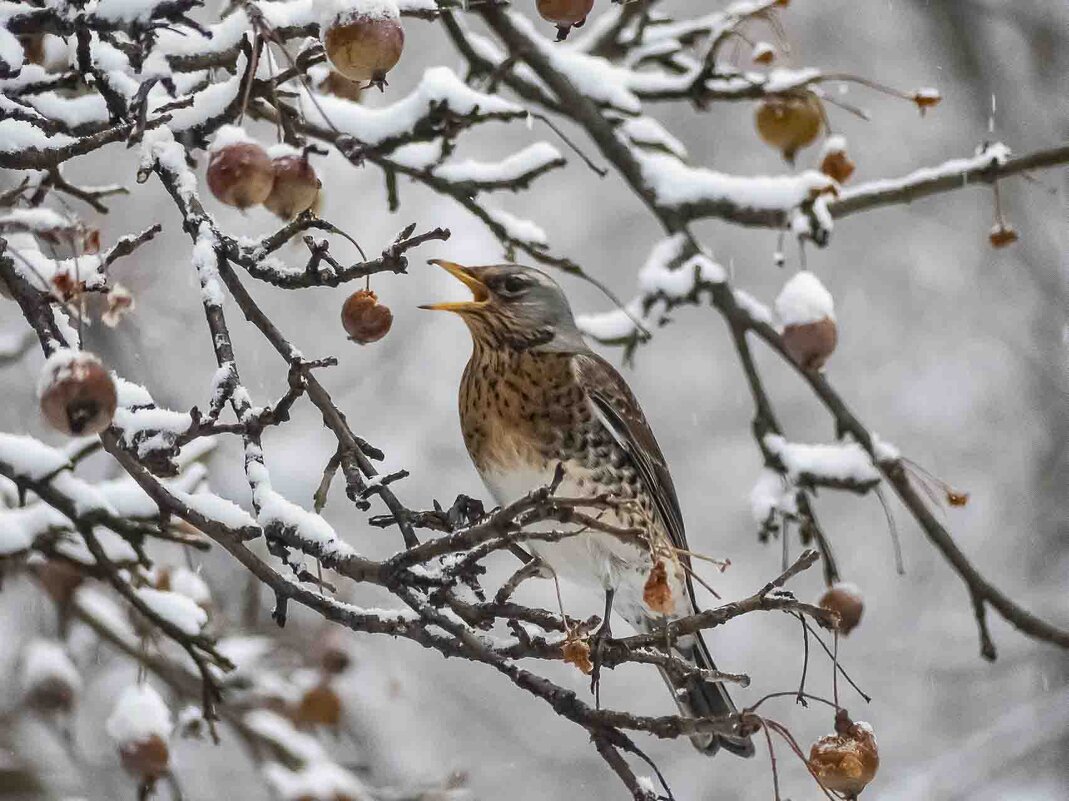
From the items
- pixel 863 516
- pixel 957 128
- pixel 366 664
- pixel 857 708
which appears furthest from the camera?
pixel 863 516

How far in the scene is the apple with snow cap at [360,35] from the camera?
2.06m

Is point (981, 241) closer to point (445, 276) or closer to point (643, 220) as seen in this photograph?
point (643, 220)

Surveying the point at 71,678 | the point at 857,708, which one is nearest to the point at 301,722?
the point at 71,678

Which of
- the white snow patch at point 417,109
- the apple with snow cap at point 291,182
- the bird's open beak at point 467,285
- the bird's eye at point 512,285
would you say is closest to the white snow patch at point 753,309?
the bird's eye at point 512,285

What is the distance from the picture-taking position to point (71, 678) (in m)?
3.61

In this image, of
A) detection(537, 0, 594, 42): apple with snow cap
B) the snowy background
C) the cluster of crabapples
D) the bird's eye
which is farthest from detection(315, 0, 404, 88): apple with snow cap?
the snowy background

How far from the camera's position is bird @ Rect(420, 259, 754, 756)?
3.31 metres

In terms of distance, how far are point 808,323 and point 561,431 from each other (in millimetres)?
699

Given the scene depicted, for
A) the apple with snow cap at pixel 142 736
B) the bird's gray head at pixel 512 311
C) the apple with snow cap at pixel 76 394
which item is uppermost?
the bird's gray head at pixel 512 311

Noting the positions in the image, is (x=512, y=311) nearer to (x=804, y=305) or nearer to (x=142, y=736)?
(x=804, y=305)

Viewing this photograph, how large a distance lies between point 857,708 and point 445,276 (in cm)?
458

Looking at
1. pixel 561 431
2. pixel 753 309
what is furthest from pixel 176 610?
pixel 753 309

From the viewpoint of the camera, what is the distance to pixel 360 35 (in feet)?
6.73

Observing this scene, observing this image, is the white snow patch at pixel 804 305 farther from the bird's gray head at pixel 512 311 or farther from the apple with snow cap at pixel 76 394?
the apple with snow cap at pixel 76 394
